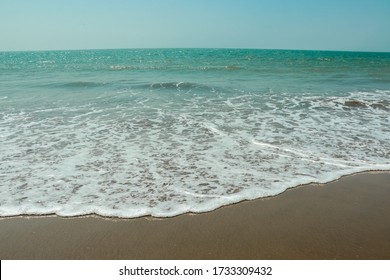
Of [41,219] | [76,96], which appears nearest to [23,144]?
[41,219]

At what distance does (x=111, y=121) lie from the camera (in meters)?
10.4

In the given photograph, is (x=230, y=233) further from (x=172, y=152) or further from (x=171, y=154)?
(x=172, y=152)

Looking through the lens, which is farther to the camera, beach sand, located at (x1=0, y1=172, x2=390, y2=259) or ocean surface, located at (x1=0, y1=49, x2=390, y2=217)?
ocean surface, located at (x1=0, y1=49, x2=390, y2=217)

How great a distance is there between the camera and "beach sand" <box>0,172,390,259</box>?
3.76 m

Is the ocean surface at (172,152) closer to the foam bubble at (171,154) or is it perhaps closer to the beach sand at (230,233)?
the foam bubble at (171,154)

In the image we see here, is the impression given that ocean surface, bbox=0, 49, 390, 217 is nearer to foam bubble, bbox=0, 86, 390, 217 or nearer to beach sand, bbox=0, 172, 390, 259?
foam bubble, bbox=0, 86, 390, 217

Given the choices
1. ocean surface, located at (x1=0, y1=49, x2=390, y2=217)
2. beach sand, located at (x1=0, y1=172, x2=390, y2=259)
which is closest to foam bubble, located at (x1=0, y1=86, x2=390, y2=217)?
ocean surface, located at (x1=0, y1=49, x2=390, y2=217)

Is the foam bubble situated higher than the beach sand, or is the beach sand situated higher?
the foam bubble

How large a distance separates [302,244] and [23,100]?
A: 14.6 m

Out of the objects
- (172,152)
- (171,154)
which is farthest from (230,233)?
(172,152)

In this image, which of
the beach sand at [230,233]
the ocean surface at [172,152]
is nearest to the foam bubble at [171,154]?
the ocean surface at [172,152]

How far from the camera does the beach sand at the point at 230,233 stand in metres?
3.76

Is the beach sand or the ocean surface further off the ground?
the ocean surface

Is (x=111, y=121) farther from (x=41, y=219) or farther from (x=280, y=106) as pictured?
(x=280, y=106)
